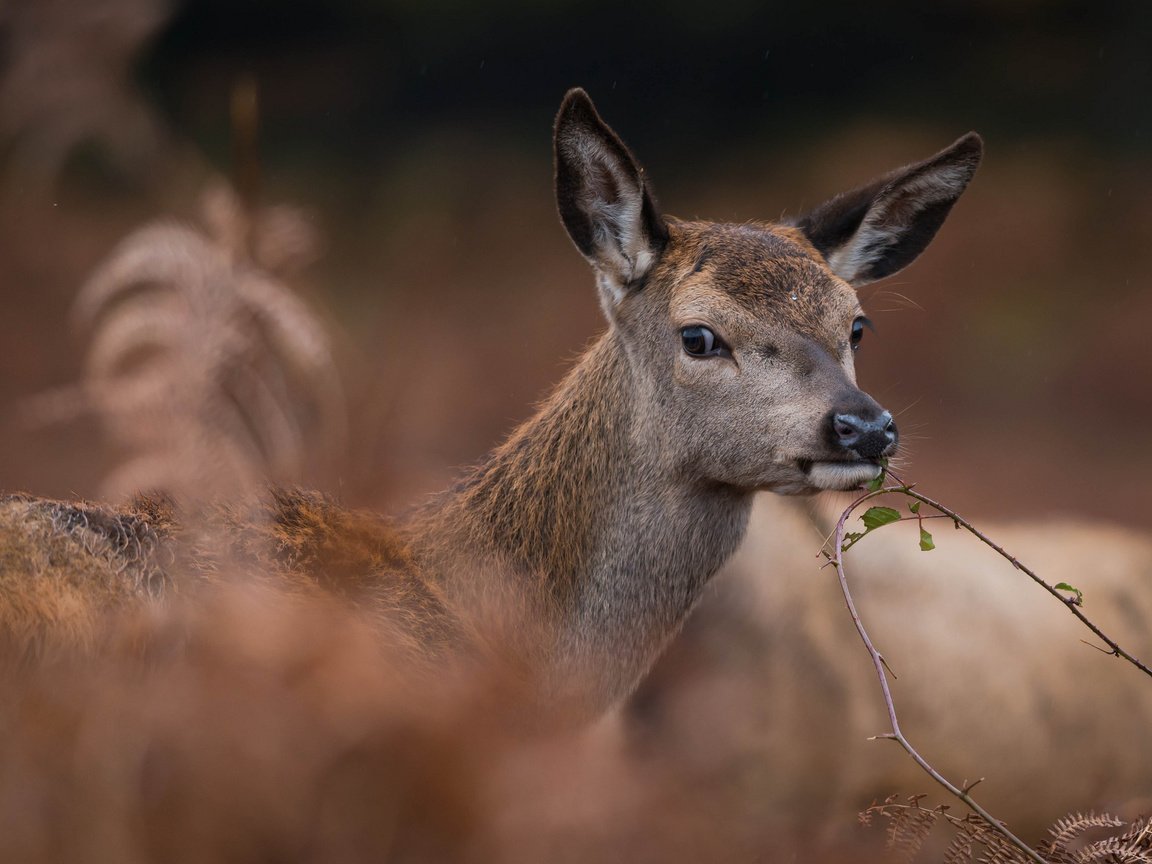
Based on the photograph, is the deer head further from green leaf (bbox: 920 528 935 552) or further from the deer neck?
green leaf (bbox: 920 528 935 552)

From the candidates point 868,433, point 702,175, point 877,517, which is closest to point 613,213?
point 868,433

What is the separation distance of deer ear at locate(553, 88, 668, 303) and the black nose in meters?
0.91

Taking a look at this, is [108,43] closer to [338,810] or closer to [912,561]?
[338,810]

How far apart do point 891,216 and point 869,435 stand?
3.88ft

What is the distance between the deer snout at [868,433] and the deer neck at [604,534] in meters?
0.48

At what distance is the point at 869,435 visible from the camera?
9.86 ft

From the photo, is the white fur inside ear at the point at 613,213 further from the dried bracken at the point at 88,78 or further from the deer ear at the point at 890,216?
the dried bracken at the point at 88,78

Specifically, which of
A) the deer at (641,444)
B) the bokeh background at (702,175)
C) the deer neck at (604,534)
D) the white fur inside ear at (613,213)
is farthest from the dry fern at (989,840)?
the bokeh background at (702,175)

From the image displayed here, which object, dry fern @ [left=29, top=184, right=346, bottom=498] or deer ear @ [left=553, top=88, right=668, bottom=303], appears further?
deer ear @ [left=553, top=88, right=668, bottom=303]

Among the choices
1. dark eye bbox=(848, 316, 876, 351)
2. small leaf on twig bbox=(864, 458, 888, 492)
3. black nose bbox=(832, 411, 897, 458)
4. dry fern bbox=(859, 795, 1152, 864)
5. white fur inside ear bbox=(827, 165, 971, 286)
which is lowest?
dry fern bbox=(859, 795, 1152, 864)

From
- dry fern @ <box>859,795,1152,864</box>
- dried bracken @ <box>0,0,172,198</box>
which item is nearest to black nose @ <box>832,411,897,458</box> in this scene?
dry fern @ <box>859,795,1152,864</box>

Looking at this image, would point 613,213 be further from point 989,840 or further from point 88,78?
point 989,840

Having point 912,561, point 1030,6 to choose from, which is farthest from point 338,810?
point 1030,6

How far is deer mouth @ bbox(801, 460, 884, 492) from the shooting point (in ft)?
9.98
